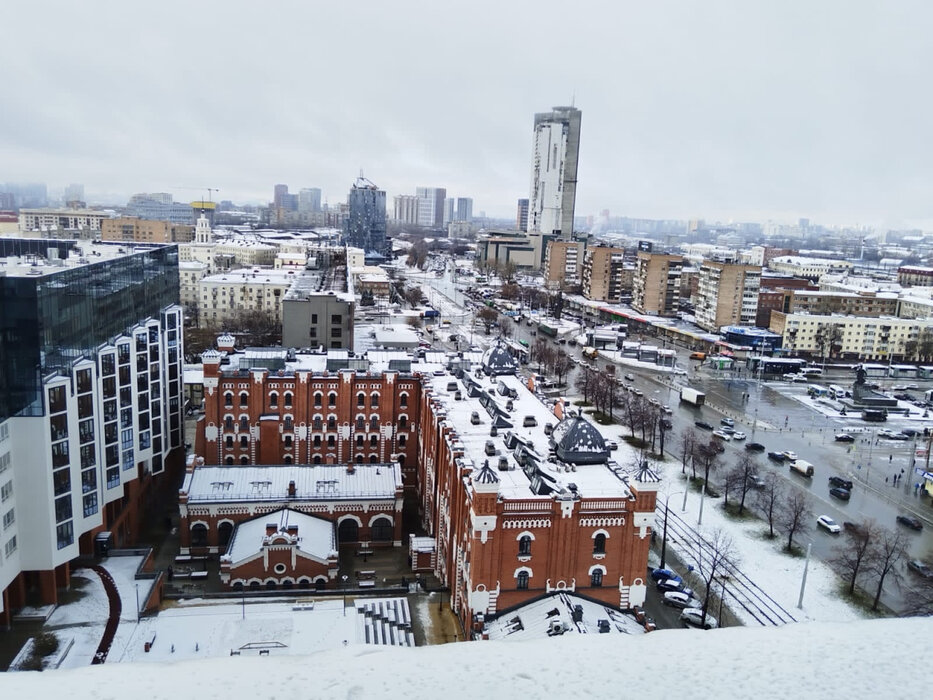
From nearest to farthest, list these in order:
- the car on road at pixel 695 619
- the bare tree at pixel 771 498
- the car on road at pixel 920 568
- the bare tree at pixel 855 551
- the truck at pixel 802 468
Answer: the car on road at pixel 695 619, the bare tree at pixel 855 551, the car on road at pixel 920 568, the bare tree at pixel 771 498, the truck at pixel 802 468

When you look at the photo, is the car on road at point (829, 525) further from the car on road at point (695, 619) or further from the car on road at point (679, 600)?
the car on road at point (695, 619)

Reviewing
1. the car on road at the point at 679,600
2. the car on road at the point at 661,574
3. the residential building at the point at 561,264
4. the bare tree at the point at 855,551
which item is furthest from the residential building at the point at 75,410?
the residential building at the point at 561,264

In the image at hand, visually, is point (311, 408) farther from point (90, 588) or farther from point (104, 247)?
point (104, 247)

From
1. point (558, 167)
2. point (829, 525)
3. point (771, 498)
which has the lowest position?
point (829, 525)

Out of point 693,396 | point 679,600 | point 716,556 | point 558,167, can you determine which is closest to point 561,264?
point 558,167

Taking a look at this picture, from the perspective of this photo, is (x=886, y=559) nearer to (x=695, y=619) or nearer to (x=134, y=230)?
(x=695, y=619)

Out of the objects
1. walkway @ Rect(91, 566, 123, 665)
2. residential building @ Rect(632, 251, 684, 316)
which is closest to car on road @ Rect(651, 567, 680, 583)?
walkway @ Rect(91, 566, 123, 665)

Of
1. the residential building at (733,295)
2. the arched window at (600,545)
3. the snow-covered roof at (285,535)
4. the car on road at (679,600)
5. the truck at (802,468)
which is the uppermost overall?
the residential building at (733,295)
